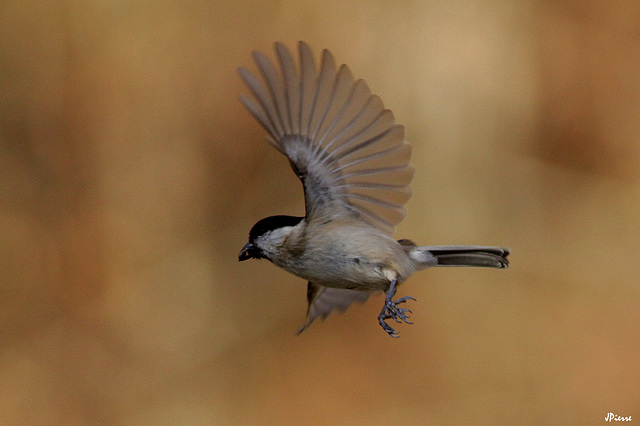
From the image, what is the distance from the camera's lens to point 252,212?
2.75 metres

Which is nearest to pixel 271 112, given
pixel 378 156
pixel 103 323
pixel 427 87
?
pixel 378 156

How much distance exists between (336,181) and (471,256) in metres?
0.43

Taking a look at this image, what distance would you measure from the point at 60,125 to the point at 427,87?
158 cm

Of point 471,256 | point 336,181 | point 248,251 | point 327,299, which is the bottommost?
point 327,299

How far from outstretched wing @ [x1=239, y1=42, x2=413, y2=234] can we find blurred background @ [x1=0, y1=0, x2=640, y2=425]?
1028 mm

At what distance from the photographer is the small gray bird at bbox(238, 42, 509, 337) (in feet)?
5.18

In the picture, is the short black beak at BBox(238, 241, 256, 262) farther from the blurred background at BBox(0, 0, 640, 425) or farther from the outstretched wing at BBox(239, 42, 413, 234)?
the blurred background at BBox(0, 0, 640, 425)

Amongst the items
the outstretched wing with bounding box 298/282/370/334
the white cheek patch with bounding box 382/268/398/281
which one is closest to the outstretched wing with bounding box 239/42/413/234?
the white cheek patch with bounding box 382/268/398/281

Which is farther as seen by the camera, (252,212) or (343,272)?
(252,212)

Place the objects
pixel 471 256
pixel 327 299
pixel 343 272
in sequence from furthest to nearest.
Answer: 1. pixel 327 299
2. pixel 471 256
3. pixel 343 272

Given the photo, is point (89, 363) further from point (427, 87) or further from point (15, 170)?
point (427, 87)

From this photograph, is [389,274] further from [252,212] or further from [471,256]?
[252,212]

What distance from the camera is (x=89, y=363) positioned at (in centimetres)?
274

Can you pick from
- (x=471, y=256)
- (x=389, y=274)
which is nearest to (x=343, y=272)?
(x=389, y=274)
